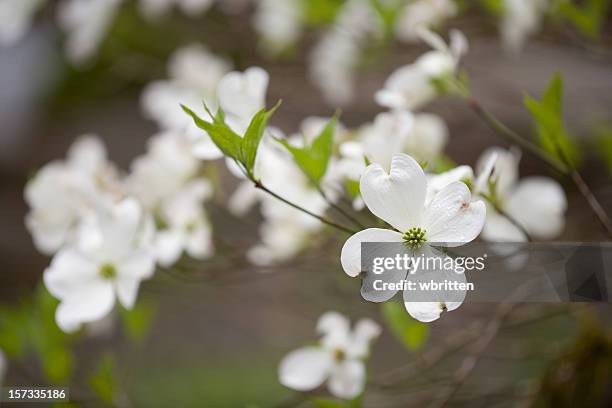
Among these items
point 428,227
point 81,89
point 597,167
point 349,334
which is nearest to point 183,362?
point 81,89

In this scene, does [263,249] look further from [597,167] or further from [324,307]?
[597,167]

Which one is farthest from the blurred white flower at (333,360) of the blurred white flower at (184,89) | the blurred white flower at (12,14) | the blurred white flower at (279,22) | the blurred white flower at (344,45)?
the blurred white flower at (12,14)

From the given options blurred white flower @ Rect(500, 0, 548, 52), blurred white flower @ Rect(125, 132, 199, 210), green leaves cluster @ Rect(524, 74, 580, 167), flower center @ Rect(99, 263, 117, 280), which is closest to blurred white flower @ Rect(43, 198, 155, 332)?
flower center @ Rect(99, 263, 117, 280)

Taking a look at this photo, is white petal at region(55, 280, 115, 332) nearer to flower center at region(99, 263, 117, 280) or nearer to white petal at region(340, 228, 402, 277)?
flower center at region(99, 263, 117, 280)

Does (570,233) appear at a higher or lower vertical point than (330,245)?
higher

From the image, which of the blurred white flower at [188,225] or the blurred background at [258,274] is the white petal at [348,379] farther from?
the blurred white flower at [188,225]

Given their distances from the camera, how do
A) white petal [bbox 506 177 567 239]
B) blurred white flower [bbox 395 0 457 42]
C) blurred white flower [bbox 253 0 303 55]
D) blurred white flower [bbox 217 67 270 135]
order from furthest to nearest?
blurred white flower [bbox 253 0 303 55] → blurred white flower [bbox 395 0 457 42] → white petal [bbox 506 177 567 239] → blurred white flower [bbox 217 67 270 135]

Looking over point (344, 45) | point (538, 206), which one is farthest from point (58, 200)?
point (344, 45)
